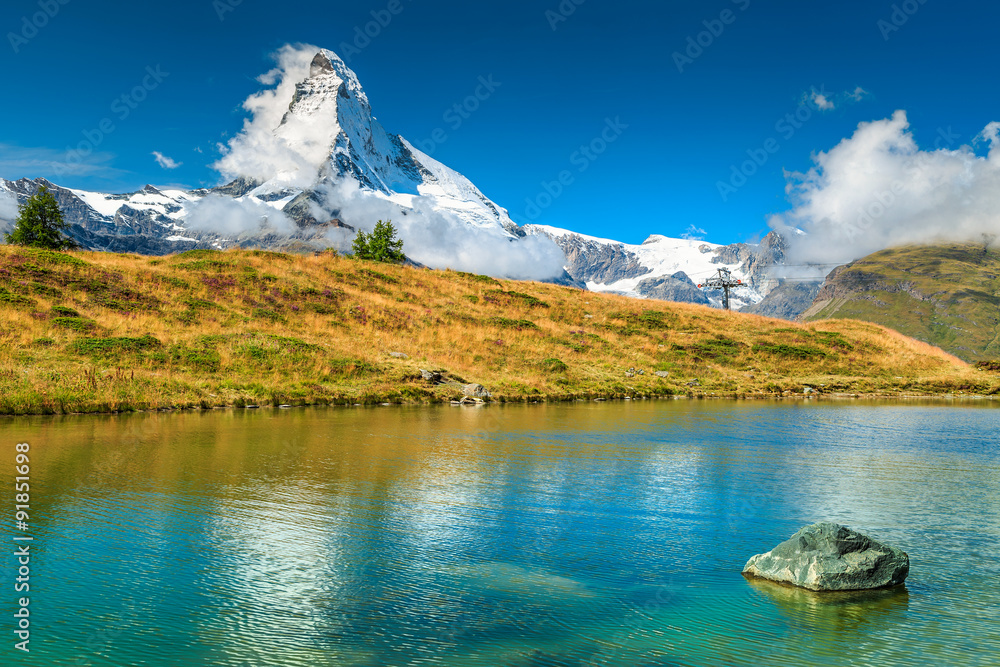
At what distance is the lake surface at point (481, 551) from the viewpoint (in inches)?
245

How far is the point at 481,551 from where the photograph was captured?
29.3ft

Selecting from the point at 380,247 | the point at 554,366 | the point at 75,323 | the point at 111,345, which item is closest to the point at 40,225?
the point at 380,247

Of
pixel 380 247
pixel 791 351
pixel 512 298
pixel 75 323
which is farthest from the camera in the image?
pixel 380 247

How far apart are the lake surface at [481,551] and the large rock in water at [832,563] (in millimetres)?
272

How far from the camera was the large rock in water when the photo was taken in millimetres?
7785

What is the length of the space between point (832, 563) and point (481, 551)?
184 inches

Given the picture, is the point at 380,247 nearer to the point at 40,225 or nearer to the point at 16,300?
the point at 40,225

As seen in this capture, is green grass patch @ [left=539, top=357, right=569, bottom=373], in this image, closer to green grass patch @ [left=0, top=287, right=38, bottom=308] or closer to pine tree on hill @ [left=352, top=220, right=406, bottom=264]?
green grass patch @ [left=0, top=287, right=38, bottom=308]

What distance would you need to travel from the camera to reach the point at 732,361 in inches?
1919

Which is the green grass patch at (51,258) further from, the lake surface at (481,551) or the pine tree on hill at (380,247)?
the pine tree on hill at (380,247)

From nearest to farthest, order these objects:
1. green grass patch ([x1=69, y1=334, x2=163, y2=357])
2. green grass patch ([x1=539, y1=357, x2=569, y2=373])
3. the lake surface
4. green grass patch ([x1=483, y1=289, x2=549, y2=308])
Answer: the lake surface, green grass patch ([x1=69, y1=334, x2=163, y2=357]), green grass patch ([x1=539, y1=357, x2=569, y2=373]), green grass patch ([x1=483, y1=289, x2=549, y2=308])

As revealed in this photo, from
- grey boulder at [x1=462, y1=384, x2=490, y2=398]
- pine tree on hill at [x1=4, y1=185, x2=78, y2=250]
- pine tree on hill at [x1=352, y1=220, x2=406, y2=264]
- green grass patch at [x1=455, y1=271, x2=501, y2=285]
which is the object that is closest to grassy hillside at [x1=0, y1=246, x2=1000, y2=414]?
green grass patch at [x1=455, y1=271, x2=501, y2=285]

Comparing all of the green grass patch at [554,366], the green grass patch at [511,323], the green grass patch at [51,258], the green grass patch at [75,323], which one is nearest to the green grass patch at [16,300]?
the green grass patch at [75,323]

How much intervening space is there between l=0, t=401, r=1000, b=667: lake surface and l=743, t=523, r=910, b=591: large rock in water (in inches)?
10.7
